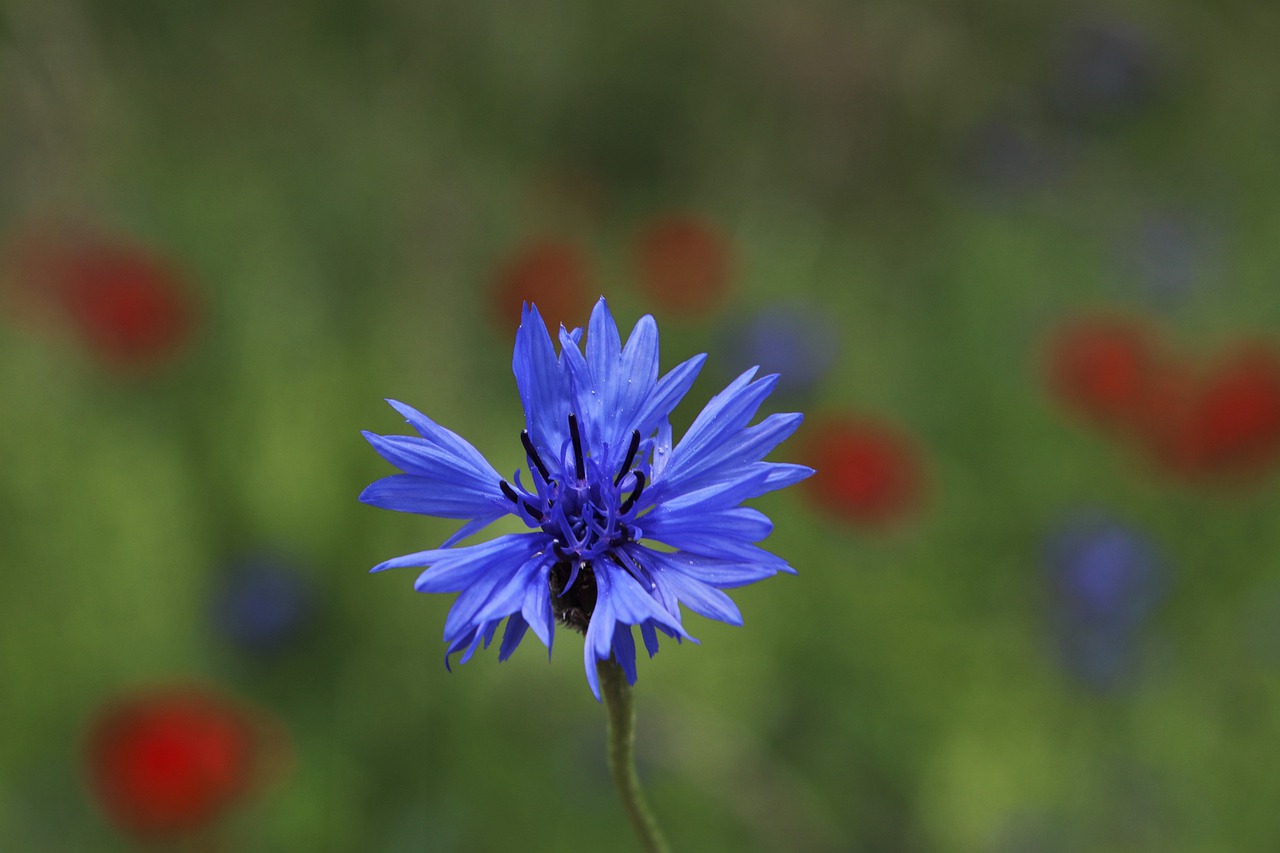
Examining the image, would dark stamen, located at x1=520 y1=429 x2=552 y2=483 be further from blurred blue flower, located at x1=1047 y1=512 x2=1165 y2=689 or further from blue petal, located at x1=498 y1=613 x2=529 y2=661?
blurred blue flower, located at x1=1047 y1=512 x2=1165 y2=689

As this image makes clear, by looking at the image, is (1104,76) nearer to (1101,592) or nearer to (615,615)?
(1101,592)

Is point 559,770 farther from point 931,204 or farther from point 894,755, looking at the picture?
point 931,204

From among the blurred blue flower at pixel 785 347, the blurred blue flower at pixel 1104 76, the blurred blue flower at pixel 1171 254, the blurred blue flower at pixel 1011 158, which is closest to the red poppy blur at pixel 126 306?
the blurred blue flower at pixel 785 347

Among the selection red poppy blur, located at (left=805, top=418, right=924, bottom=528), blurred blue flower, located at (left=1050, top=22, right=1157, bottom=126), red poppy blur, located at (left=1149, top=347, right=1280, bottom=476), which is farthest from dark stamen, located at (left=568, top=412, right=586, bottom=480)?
blurred blue flower, located at (left=1050, top=22, right=1157, bottom=126)

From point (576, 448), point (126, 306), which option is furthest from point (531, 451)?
point (126, 306)

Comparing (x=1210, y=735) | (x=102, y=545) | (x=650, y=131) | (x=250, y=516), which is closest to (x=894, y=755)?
(x=1210, y=735)

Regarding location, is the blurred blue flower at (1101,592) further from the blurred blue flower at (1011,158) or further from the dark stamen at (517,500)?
the dark stamen at (517,500)
